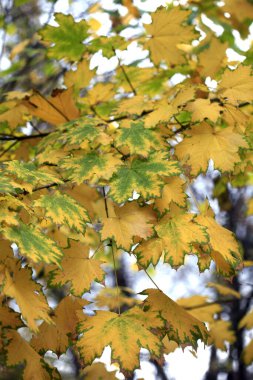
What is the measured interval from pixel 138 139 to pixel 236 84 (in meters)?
0.31

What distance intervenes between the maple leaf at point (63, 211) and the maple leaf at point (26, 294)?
0.14 meters

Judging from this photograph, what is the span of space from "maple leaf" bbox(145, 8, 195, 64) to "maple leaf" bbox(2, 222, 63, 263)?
2.68 ft

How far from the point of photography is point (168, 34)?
4.71ft

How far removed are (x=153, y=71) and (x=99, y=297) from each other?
1115 millimetres

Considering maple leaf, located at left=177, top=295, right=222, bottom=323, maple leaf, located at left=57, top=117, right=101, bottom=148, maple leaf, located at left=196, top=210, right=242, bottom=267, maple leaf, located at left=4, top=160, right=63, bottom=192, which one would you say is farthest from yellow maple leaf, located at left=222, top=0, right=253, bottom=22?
maple leaf, located at left=177, top=295, right=222, bottom=323

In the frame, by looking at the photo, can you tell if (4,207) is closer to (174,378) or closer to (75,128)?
(75,128)

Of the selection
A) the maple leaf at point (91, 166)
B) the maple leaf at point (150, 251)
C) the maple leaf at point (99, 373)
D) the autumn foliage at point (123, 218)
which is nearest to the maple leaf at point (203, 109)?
the autumn foliage at point (123, 218)

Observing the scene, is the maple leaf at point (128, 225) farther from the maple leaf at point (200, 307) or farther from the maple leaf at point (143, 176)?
the maple leaf at point (200, 307)

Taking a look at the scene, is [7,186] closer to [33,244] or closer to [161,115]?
[33,244]

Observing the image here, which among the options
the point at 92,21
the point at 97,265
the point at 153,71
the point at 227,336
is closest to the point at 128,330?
the point at 97,265

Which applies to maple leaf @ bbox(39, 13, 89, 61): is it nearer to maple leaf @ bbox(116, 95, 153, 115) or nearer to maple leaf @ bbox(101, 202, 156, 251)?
maple leaf @ bbox(116, 95, 153, 115)

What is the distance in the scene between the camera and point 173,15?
138cm

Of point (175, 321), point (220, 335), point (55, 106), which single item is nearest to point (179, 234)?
point (175, 321)

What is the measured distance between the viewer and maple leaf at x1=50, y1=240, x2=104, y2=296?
3.41 feet
